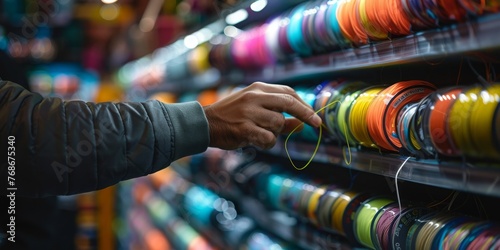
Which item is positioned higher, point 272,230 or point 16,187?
point 16,187

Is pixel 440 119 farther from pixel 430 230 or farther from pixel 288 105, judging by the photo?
pixel 288 105

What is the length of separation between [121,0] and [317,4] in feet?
16.2

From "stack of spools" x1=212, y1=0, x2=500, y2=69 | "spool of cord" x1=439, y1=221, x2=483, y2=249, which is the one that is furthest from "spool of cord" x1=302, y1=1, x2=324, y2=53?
"spool of cord" x1=439, y1=221, x2=483, y2=249

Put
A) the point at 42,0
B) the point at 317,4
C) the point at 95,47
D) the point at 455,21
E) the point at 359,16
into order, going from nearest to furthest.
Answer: the point at 455,21
the point at 359,16
the point at 317,4
the point at 42,0
the point at 95,47

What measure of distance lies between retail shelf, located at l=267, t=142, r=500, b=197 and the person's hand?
16cm

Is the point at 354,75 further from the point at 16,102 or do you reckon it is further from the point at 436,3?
the point at 16,102

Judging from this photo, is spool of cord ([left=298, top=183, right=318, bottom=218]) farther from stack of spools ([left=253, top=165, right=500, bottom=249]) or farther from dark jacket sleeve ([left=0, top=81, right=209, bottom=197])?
dark jacket sleeve ([left=0, top=81, right=209, bottom=197])

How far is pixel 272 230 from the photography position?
96.3 inches

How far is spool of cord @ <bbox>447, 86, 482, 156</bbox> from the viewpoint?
114 cm

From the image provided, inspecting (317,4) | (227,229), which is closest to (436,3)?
(317,4)

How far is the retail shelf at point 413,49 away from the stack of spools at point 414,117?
68 millimetres

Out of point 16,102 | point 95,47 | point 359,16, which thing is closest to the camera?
point 16,102

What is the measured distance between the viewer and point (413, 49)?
1377 mm

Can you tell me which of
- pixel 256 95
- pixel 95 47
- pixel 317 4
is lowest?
pixel 95 47
